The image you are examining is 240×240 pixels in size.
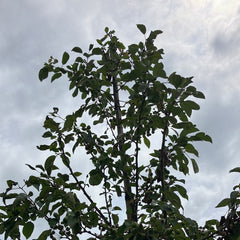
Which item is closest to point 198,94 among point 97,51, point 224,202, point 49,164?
point 224,202

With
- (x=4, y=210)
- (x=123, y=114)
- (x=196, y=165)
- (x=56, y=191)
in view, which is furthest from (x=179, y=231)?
(x=123, y=114)

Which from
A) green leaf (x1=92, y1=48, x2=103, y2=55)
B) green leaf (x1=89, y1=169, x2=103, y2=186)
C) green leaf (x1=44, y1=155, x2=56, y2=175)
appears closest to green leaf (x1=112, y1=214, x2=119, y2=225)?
green leaf (x1=89, y1=169, x2=103, y2=186)

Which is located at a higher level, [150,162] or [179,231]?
[150,162]

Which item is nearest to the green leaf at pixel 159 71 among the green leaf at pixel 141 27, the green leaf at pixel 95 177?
the green leaf at pixel 141 27

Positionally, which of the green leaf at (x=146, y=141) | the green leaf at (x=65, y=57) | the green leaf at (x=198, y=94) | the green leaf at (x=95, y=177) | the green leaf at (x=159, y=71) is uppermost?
the green leaf at (x=65, y=57)

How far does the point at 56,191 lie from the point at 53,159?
627 millimetres

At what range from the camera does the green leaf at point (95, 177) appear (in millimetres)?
4098

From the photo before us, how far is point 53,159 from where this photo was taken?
390 centimetres

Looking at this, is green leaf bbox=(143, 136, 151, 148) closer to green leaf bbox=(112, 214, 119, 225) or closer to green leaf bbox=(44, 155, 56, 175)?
green leaf bbox=(112, 214, 119, 225)

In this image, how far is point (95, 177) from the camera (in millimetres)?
4172

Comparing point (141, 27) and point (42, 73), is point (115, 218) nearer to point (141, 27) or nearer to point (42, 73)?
point (42, 73)

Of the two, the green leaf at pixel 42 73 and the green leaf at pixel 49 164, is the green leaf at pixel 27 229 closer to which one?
the green leaf at pixel 49 164

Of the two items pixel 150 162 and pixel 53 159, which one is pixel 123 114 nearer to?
pixel 150 162

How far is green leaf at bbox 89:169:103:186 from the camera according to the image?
4098 mm
